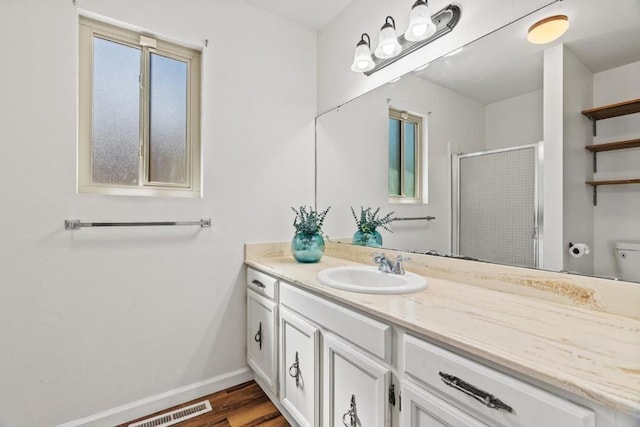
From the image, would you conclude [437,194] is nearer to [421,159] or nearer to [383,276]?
[421,159]

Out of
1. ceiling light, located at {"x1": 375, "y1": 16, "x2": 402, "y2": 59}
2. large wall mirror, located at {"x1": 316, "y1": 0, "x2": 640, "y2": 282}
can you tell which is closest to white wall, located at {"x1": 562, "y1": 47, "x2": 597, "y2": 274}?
large wall mirror, located at {"x1": 316, "y1": 0, "x2": 640, "y2": 282}

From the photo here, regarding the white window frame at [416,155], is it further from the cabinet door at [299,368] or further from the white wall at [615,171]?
the cabinet door at [299,368]

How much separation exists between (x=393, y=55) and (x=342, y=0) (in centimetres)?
62

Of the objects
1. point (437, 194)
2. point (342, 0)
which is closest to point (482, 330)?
point (437, 194)

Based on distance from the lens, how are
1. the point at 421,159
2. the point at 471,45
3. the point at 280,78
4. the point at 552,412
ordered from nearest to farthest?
the point at 552,412 → the point at 471,45 → the point at 421,159 → the point at 280,78

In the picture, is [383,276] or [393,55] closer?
[383,276]

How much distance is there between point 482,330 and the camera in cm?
80

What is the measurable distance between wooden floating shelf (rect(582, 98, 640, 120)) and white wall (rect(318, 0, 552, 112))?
1.51 ft

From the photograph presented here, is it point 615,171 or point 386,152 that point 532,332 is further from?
point 386,152

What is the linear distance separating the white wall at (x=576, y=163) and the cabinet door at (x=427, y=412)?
2.13ft

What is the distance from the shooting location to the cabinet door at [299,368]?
1.27 meters

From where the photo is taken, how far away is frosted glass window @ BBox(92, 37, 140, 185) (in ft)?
5.18

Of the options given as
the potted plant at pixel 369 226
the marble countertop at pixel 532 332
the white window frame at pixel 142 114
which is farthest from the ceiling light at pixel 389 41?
the marble countertop at pixel 532 332

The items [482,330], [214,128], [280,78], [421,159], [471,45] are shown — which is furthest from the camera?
[280,78]
